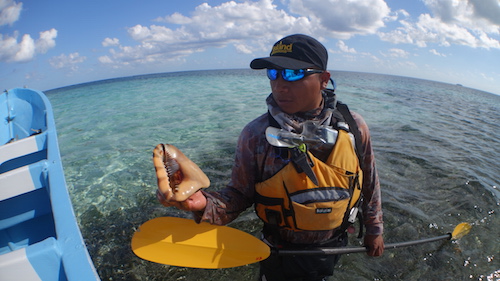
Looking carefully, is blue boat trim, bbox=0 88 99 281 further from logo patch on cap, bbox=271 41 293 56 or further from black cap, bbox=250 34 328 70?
logo patch on cap, bbox=271 41 293 56

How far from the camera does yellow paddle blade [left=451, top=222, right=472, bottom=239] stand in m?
4.07

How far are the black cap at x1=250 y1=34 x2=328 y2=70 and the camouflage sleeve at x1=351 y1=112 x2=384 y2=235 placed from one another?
2.09 ft

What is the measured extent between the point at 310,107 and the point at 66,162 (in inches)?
342

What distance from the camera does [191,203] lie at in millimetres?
1483

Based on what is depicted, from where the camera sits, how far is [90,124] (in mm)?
13859

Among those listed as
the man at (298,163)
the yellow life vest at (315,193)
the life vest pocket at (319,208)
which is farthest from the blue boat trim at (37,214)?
the life vest pocket at (319,208)

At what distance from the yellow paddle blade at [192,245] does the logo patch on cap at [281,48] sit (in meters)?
1.45

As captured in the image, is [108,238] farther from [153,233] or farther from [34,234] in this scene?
[153,233]

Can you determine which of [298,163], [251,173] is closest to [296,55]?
[298,163]

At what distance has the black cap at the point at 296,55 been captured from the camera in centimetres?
170

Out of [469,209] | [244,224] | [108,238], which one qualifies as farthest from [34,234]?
[469,209]

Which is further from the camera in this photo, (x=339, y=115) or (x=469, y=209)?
(x=469, y=209)

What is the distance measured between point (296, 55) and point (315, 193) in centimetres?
98

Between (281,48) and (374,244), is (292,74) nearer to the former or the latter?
(281,48)
